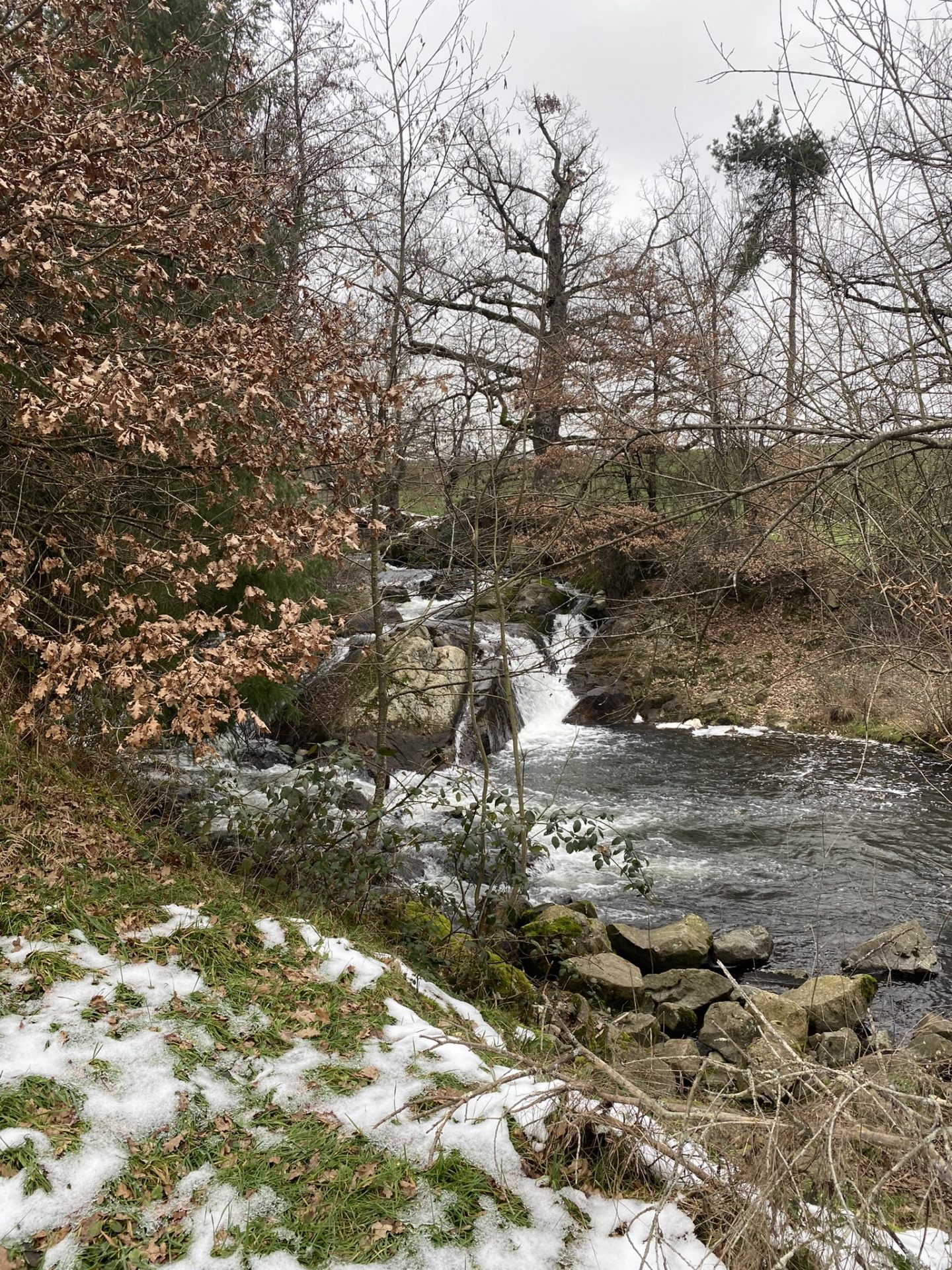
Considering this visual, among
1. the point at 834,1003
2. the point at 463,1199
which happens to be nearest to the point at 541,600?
the point at 834,1003

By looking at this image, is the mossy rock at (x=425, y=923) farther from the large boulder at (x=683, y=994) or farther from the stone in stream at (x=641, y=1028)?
the large boulder at (x=683, y=994)

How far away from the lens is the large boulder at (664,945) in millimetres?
7066

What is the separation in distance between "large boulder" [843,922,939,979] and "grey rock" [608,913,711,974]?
3.91 ft

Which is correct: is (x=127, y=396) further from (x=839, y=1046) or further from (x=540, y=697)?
(x=540, y=697)

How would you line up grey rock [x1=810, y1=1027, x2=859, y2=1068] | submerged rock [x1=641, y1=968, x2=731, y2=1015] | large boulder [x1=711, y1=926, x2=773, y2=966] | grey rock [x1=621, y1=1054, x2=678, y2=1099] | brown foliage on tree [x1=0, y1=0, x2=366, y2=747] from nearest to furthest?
grey rock [x1=621, y1=1054, x2=678, y2=1099] → brown foliage on tree [x1=0, y1=0, x2=366, y2=747] → grey rock [x1=810, y1=1027, x2=859, y2=1068] → submerged rock [x1=641, y1=968, x2=731, y2=1015] → large boulder [x1=711, y1=926, x2=773, y2=966]

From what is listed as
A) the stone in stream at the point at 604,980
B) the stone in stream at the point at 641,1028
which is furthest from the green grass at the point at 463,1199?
the stone in stream at the point at 604,980

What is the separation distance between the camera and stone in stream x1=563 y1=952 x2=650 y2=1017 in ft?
20.5

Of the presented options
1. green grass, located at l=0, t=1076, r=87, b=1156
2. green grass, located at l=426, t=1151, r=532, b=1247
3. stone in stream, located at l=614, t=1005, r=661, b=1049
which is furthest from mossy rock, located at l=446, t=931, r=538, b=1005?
green grass, located at l=0, t=1076, r=87, b=1156

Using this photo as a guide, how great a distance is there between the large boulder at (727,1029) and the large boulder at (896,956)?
124 centimetres

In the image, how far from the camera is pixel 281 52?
449 inches

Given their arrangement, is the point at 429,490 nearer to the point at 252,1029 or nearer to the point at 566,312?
the point at 252,1029

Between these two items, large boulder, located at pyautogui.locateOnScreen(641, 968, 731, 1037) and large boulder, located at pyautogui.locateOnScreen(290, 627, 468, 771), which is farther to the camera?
large boulder, located at pyautogui.locateOnScreen(290, 627, 468, 771)

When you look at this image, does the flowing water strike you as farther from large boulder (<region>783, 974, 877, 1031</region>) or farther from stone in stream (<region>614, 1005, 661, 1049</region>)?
stone in stream (<region>614, 1005, 661, 1049</region>)

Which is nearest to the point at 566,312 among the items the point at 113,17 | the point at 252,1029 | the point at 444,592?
the point at 444,592
